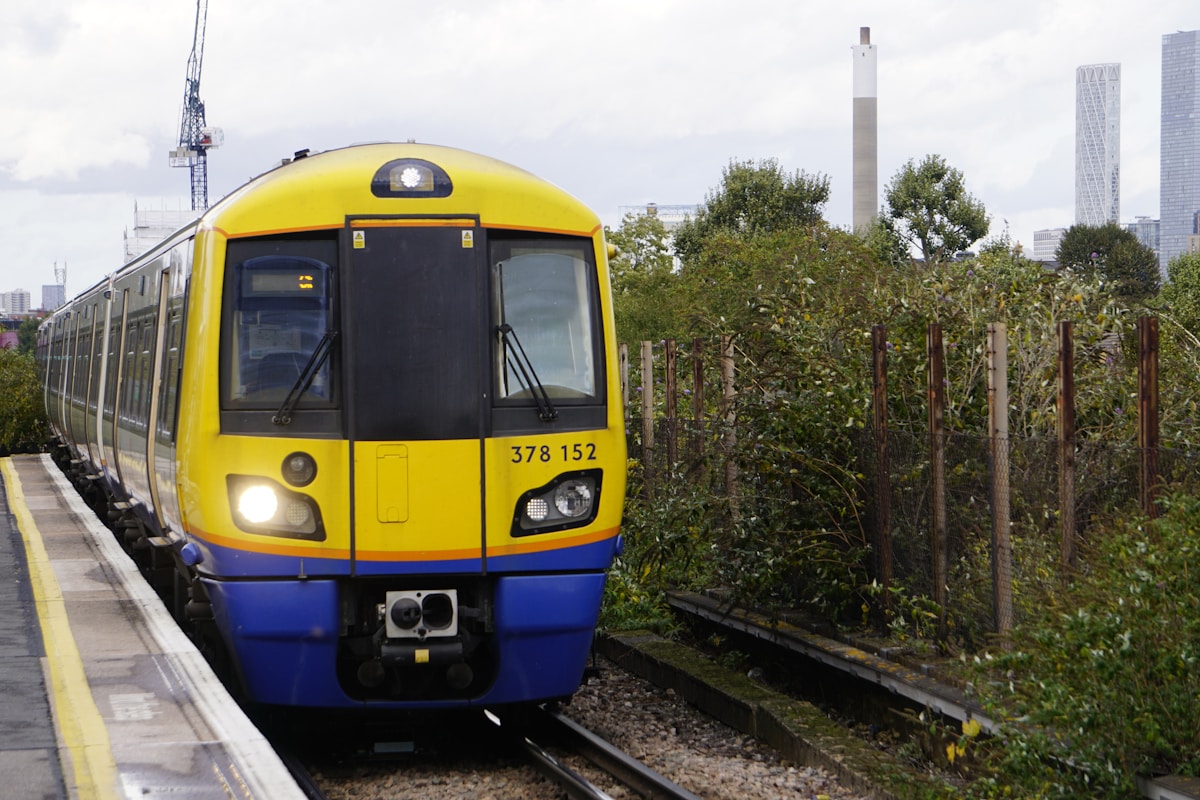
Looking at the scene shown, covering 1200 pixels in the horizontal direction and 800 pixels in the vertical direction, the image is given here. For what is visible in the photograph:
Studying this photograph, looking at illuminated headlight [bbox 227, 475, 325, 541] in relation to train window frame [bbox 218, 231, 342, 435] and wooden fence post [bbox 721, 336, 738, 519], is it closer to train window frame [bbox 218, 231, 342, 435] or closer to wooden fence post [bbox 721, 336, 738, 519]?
train window frame [bbox 218, 231, 342, 435]

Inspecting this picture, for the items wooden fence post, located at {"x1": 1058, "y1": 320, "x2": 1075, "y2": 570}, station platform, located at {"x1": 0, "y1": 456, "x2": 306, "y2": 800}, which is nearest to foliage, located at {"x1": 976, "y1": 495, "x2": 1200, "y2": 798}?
wooden fence post, located at {"x1": 1058, "y1": 320, "x2": 1075, "y2": 570}

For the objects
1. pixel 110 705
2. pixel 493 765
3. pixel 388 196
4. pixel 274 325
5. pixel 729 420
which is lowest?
pixel 493 765

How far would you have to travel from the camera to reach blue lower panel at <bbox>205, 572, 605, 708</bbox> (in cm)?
734

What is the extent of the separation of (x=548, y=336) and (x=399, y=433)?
1002 mm

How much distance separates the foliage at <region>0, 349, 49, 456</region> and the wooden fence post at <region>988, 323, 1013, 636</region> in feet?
91.1

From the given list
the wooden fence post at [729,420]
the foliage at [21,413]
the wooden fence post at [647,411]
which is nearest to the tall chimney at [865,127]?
the foliage at [21,413]

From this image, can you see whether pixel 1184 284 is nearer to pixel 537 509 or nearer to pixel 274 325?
pixel 537 509

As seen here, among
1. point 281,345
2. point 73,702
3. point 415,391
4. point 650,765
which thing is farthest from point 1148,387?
point 73,702

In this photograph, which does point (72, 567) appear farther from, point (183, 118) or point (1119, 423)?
point (183, 118)

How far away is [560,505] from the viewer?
7.71 meters

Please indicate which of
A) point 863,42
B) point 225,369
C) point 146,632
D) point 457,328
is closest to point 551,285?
point 457,328

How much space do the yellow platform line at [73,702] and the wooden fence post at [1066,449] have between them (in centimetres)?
458

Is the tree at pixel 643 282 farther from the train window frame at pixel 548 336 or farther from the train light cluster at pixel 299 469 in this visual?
the train light cluster at pixel 299 469

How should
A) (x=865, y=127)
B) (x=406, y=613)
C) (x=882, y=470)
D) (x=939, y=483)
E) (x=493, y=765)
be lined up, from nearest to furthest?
(x=406, y=613), (x=493, y=765), (x=939, y=483), (x=882, y=470), (x=865, y=127)
